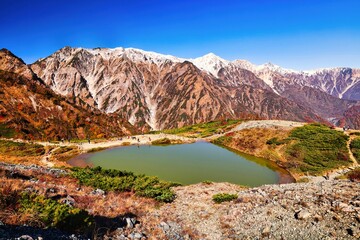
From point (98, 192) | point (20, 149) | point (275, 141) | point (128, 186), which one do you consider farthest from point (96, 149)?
point (98, 192)

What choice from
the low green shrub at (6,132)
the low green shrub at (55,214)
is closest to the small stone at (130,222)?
the low green shrub at (55,214)

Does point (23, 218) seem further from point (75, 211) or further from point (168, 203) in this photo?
point (168, 203)

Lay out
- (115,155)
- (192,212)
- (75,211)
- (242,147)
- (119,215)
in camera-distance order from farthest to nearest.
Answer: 1. (242,147)
2. (115,155)
3. (192,212)
4. (119,215)
5. (75,211)

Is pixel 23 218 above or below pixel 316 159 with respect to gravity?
above

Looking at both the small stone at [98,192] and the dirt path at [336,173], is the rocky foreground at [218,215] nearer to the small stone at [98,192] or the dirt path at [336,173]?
the small stone at [98,192]

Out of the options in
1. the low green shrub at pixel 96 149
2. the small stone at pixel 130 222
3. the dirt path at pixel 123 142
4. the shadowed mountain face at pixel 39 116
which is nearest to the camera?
the small stone at pixel 130 222

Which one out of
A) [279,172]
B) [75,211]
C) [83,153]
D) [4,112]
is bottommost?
[279,172]

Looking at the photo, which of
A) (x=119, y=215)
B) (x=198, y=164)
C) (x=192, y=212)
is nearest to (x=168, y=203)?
(x=192, y=212)

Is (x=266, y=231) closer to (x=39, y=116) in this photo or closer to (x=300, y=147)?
(x=300, y=147)
